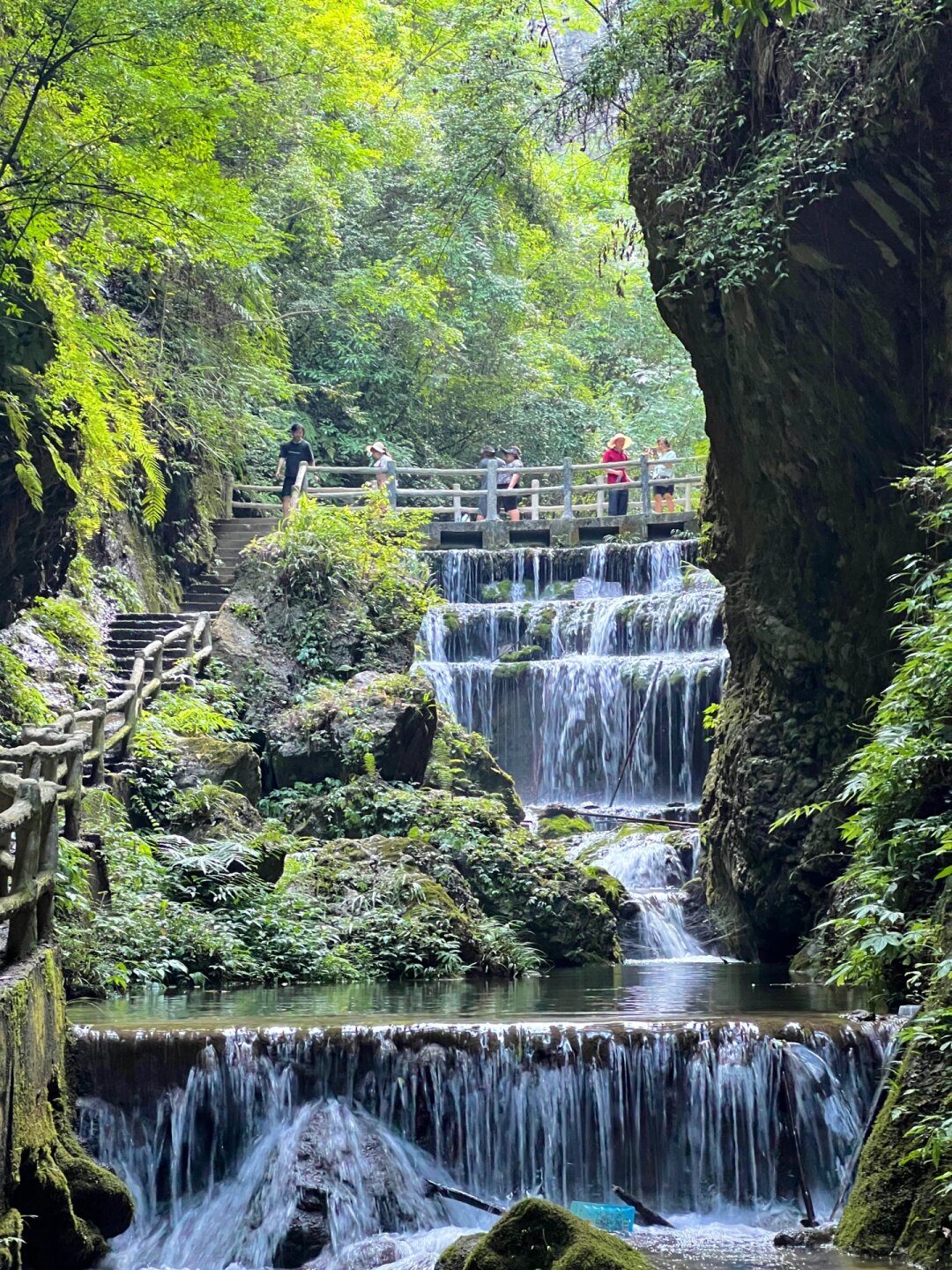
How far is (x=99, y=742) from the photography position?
1433cm

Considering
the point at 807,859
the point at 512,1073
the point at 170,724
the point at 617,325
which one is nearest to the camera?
the point at 512,1073

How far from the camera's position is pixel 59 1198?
22.0ft

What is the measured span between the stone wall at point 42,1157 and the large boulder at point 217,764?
7.71 meters

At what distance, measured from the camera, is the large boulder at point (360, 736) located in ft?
56.1

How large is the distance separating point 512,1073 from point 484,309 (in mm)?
27323

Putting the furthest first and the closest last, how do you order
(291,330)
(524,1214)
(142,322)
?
1. (291,330)
2. (142,322)
3. (524,1214)

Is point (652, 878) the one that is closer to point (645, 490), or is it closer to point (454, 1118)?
point (454, 1118)

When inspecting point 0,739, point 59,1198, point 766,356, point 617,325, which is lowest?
point 59,1198

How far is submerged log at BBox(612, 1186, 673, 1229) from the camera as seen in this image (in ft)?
25.4

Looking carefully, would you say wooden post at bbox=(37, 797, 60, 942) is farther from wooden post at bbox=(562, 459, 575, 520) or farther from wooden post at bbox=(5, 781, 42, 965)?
wooden post at bbox=(562, 459, 575, 520)

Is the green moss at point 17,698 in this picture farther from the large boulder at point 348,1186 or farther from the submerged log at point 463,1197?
the submerged log at point 463,1197

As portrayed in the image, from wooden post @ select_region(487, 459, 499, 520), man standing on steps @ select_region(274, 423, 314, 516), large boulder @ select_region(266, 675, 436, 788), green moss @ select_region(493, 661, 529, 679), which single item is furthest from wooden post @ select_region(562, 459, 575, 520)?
large boulder @ select_region(266, 675, 436, 788)

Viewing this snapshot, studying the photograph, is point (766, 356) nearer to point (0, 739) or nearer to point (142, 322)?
point (0, 739)

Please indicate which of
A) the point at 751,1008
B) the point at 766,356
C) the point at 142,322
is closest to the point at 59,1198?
the point at 751,1008
